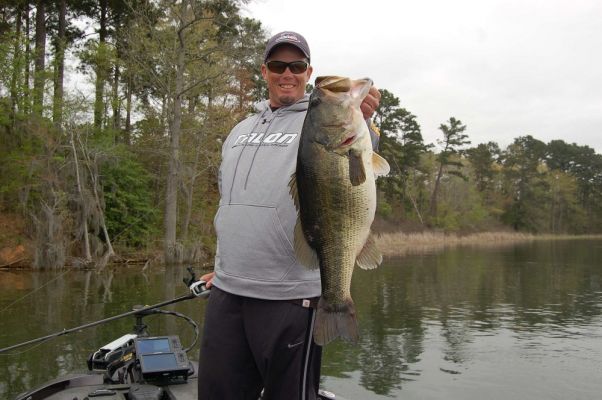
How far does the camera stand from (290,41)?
2568 millimetres

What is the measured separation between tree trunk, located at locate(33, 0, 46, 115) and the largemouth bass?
20.6 m

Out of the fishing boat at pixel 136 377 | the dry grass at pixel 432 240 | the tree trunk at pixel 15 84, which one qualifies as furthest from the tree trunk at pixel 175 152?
the fishing boat at pixel 136 377

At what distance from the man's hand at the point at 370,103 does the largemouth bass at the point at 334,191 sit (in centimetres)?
13

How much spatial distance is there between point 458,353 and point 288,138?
25.0ft

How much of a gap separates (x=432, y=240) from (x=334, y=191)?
1587 inches

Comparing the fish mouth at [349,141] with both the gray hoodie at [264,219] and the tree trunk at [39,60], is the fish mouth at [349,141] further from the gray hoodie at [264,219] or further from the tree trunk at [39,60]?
the tree trunk at [39,60]

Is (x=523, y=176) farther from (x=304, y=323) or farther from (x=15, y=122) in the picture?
(x=304, y=323)

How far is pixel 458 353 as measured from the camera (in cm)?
911

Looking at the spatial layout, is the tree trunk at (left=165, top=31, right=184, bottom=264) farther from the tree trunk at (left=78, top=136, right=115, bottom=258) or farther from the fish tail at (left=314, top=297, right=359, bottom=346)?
the fish tail at (left=314, top=297, right=359, bottom=346)

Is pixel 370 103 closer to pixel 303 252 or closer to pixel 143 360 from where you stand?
pixel 303 252

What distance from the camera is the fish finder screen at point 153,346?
4.38 meters

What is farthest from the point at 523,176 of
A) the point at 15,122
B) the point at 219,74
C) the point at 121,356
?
the point at 121,356

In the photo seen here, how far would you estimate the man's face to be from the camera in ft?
8.48

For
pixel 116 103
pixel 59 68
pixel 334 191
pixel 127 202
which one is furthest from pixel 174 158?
pixel 334 191
